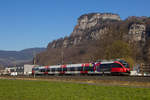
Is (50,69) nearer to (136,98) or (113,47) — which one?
(113,47)

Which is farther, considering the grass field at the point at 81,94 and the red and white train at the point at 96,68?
the red and white train at the point at 96,68

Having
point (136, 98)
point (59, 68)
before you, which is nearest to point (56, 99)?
point (136, 98)

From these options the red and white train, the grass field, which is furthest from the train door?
the grass field

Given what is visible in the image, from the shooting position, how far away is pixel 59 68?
306 ft

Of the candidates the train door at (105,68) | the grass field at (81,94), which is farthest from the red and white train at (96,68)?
the grass field at (81,94)

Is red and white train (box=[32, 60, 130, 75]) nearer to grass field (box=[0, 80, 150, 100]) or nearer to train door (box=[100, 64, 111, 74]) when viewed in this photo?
train door (box=[100, 64, 111, 74])

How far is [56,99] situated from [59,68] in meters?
70.7

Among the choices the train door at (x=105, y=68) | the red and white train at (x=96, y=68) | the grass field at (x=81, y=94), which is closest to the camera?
the grass field at (x=81, y=94)

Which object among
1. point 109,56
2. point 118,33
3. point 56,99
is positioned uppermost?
point 118,33

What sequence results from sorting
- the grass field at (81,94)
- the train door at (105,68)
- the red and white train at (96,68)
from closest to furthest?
the grass field at (81,94) < the red and white train at (96,68) < the train door at (105,68)

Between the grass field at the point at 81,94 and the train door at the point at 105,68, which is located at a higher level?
the train door at the point at 105,68

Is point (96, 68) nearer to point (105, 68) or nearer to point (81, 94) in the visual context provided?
point (105, 68)

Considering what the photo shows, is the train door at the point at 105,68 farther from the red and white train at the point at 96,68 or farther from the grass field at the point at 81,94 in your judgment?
the grass field at the point at 81,94

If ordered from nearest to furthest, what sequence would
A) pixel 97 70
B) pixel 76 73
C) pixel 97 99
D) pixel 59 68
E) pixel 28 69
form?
pixel 97 99 → pixel 97 70 → pixel 76 73 → pixel 59 68 → pixel 28 69
